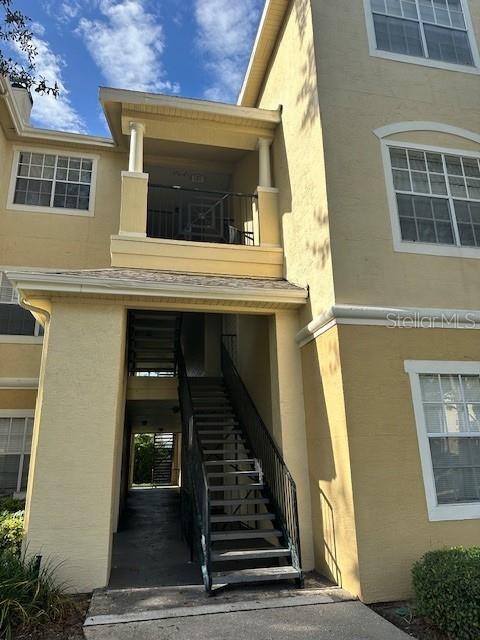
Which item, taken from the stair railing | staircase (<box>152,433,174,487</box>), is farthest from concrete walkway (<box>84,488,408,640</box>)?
staircase (<box>152,433,174,487</box>)

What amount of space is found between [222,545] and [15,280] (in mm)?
5368

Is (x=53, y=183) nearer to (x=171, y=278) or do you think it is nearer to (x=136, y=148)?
(x=136, y=148)

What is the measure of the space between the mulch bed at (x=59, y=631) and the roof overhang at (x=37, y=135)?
9.15 metres

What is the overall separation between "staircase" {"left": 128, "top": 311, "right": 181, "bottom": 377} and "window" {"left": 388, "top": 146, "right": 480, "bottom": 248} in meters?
5.62

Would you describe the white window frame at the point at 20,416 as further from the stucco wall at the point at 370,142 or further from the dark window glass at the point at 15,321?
the stucco wall at the point at 370,142

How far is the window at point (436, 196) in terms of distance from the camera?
688 cm

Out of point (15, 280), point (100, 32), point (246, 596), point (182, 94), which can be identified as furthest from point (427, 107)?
point (246, 596)

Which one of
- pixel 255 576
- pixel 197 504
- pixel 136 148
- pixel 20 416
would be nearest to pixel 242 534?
pixel 255 576

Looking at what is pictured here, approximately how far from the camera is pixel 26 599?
4.73 meters

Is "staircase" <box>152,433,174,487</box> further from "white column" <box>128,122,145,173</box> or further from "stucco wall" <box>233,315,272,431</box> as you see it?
"white column" <box>128,122,145,173</box>

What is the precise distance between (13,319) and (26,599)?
20.3 ft

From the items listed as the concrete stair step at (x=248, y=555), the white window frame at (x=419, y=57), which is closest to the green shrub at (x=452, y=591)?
the concrete stair step at (x=248, y=555)

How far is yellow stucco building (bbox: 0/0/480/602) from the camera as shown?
5719mm

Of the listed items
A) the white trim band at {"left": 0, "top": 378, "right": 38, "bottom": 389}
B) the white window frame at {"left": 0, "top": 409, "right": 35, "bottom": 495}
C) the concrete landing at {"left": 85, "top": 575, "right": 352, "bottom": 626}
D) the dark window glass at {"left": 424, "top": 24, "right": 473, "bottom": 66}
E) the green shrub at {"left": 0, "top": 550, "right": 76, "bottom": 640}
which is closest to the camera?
the green shrub at {"left": 0, "top": 550, "right": 76, "bottom": 640}
